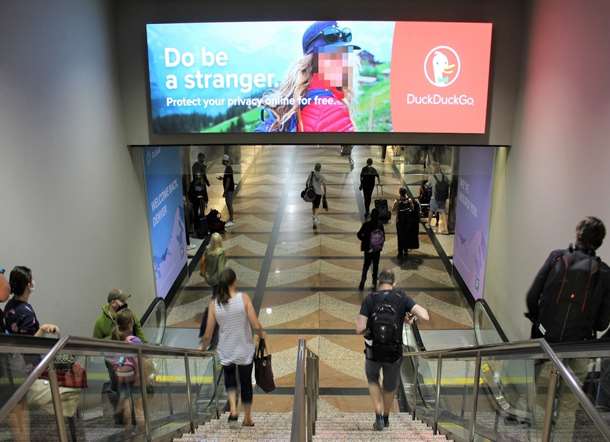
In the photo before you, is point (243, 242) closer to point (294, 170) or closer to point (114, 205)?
point (114, 205)

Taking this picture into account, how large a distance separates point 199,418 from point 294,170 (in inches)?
470

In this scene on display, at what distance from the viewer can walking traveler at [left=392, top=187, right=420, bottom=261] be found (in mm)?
9414

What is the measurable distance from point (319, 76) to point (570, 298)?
3844mm

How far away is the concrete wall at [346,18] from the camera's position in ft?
20.2

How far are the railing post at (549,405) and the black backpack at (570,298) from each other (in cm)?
102

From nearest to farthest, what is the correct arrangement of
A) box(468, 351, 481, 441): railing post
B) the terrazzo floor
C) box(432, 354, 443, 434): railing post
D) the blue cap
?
box(468, 351, 481, 441): railing post → box(432, 354, 443, 434): railing post → the blue cap → the terrazzo floor

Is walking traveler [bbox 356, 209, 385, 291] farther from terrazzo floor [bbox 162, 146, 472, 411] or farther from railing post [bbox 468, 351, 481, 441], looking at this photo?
railing post [bbox 468, 351, 481, 441]

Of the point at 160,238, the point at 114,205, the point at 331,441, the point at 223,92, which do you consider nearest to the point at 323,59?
the point at 223,92

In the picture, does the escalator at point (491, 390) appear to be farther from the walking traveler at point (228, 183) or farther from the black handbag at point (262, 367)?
the walking traveler at point (228, 183)

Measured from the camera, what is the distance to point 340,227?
11.5 meters

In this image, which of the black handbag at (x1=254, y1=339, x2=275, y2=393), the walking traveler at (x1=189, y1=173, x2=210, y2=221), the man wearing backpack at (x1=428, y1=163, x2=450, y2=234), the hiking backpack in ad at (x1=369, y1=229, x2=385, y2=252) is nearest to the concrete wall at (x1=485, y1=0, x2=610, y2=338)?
the hiking backpack in ad at (x1=369, y1=229, x2=385, y2=252)

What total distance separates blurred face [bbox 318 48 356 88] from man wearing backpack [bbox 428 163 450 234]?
3781 millimetres

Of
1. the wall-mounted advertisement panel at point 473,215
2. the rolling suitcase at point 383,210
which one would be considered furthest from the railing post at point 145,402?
the wall-mounted advertisement panel at point 473,215

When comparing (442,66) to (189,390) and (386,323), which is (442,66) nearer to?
(386,323)
